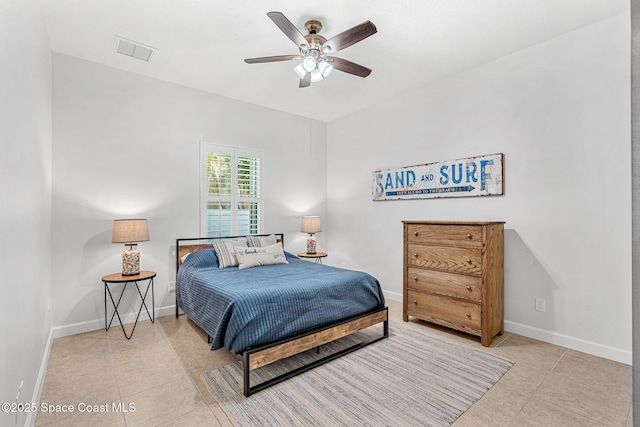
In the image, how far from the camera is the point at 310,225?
186 inches

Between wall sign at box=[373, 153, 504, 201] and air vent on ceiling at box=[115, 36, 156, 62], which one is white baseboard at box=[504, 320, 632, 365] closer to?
wall sign at box=[373, 153, 504, 201]

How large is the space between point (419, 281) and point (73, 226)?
3685mm

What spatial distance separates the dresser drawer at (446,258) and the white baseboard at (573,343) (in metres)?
0.82

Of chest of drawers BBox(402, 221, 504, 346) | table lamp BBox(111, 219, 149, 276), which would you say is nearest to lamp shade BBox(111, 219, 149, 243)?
table lamp BBox(111, 219, 149, 276)

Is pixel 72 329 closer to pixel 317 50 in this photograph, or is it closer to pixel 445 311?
pixel 317 50

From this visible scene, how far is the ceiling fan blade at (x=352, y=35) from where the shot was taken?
2137 millimetres

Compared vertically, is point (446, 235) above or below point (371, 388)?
above

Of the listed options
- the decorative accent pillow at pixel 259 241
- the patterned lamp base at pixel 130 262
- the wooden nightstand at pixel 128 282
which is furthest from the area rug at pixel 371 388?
the decorative accent pillow at pixel 259 241

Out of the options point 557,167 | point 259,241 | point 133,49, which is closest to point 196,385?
point 259,241

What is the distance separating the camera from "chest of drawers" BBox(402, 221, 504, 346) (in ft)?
9.31

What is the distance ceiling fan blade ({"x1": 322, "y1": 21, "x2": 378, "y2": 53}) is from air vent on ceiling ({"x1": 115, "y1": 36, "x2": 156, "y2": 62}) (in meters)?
1.88

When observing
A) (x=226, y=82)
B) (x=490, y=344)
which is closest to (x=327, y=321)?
(x=490, y=344)

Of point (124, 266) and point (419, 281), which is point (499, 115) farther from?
point (124, 266)

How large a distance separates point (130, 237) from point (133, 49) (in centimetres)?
187
